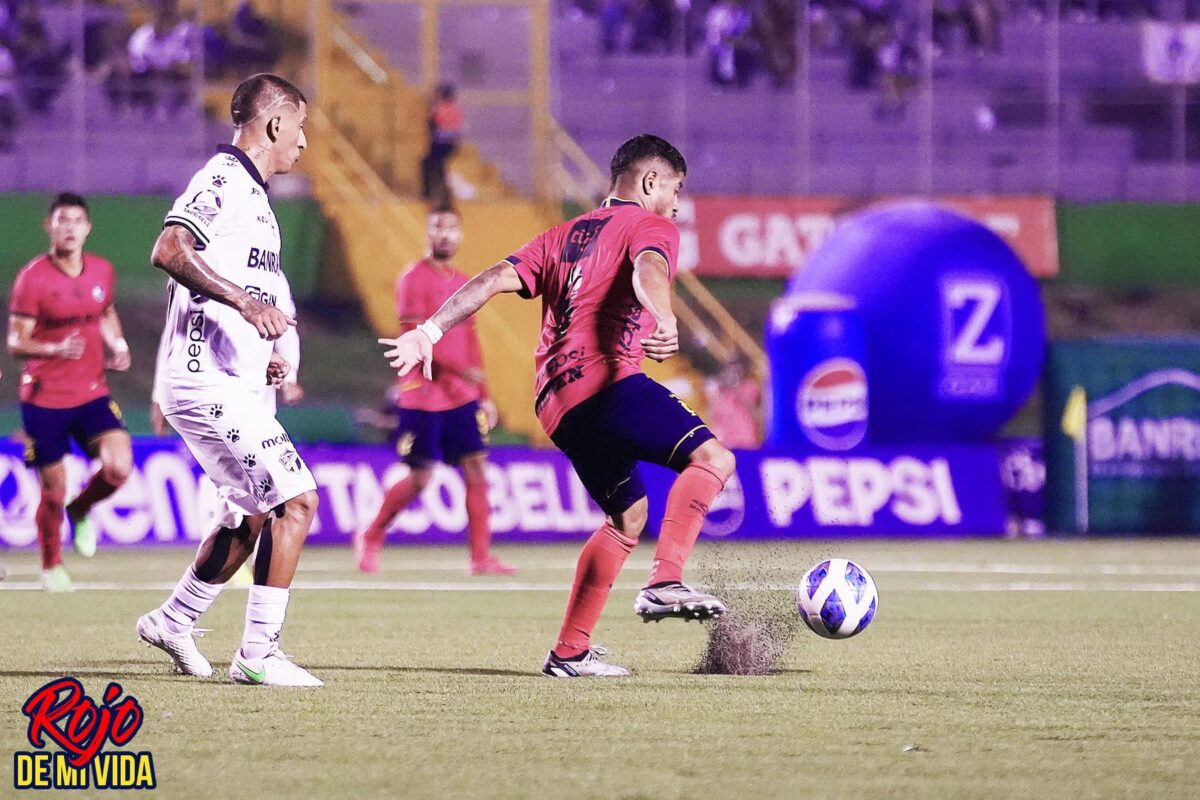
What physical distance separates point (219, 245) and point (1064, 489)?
42.3 feet

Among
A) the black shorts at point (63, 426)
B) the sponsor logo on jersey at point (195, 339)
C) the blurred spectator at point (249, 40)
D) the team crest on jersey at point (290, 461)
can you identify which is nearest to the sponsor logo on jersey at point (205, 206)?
the sponsor logo on jersey at point (195, 339)

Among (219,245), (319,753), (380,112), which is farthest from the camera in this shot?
(380,112)

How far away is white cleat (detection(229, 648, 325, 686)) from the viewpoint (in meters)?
7.34

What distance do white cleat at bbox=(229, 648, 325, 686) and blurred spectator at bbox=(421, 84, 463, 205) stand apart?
17160 mm

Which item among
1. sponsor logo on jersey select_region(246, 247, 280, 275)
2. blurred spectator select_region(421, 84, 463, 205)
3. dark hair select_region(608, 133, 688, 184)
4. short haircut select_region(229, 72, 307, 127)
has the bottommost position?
sponsor logo on jersey select_region(246, 247, 280, 275)

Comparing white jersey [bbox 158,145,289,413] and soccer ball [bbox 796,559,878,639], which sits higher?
white jersey [bbox 158,145,289,413]

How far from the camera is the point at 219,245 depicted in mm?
7344

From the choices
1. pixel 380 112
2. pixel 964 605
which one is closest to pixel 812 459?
pixel 964 605

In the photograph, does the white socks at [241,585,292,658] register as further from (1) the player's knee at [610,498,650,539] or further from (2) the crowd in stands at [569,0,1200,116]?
(2) the crowd in stands at [569,0,1200,116]

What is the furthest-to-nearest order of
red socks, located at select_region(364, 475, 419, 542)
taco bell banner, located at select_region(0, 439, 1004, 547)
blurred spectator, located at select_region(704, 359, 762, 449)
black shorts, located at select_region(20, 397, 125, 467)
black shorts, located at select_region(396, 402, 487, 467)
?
blurred spectator, located at select_region(704, 359, 762, 449) < taco bell banner, located at select_region(0, 439, 1004, 547) < black shorts, located at select_region(396, 402, 487, 467) < red socks, located at select_region(364, 475, 419, 542) < black shorts, located at select_region(20, 397, 125, 467)

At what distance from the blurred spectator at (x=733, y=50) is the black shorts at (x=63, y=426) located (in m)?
17.6

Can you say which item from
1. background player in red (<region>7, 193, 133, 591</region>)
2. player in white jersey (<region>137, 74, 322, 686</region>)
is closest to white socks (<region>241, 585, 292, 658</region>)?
player in white jersey (<region>137, 74, 322, 686</region>)

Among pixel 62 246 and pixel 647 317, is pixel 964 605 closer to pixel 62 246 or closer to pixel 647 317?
pixel 647 317

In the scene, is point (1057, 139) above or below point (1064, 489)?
above
